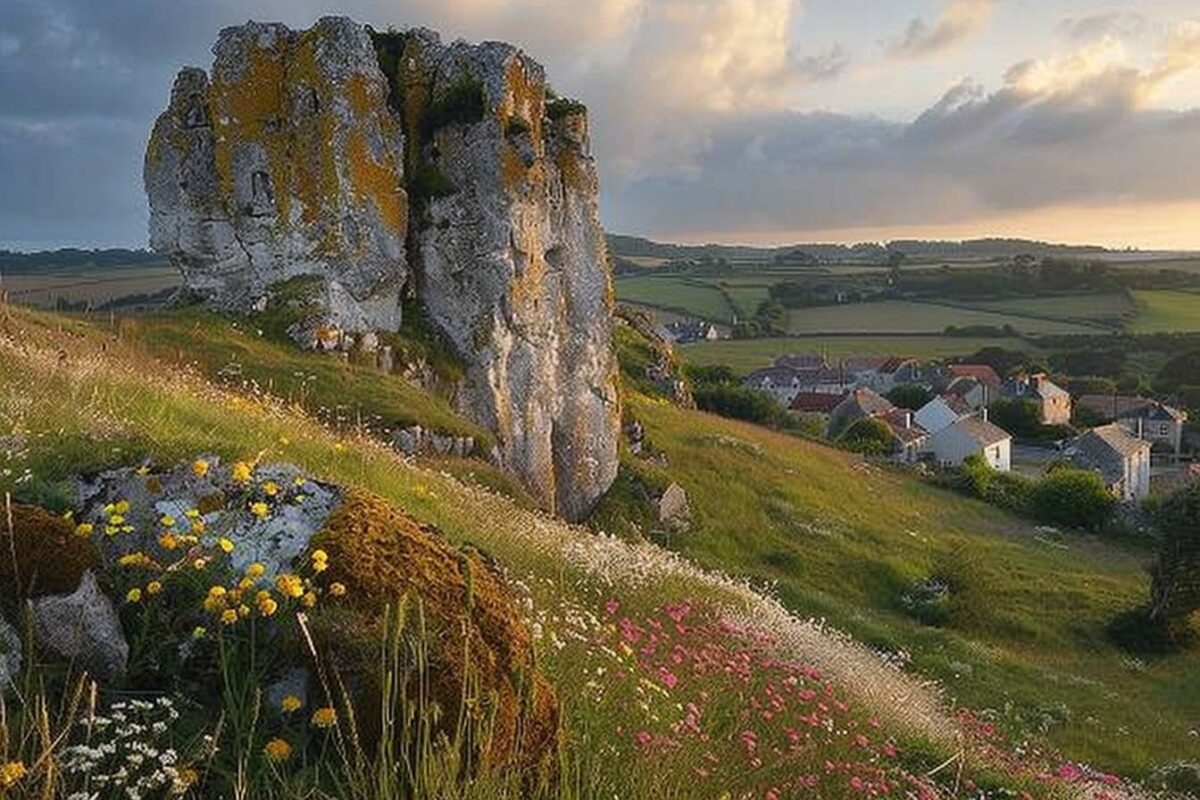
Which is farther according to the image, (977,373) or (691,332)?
(691,332)

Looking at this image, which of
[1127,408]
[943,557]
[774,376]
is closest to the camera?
[943,557]

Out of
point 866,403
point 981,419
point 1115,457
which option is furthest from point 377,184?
point 981,419

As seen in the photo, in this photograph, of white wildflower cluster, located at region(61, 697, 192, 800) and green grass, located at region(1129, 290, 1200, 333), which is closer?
white wildflower cluster, located at region(61, 697, 192, 800)

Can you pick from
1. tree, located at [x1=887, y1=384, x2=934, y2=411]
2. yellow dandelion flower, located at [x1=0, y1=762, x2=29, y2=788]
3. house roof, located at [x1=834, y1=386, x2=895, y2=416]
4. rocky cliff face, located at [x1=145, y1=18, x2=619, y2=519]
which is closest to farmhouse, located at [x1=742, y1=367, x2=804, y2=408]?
tree, located at [x1=887, y1=384, x2=934, y2=411]

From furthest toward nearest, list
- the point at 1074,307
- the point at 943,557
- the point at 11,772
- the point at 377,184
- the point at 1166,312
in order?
1. the point at 1074,307
2. the point at 1166,312
3. the point at 943,557
4. the point at 377,184
5. the point at 11,772

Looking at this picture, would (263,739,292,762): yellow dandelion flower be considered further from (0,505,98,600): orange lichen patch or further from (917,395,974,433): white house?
(917,395,974,433): white house

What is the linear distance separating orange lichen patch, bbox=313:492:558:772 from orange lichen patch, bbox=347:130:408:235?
2288 cm

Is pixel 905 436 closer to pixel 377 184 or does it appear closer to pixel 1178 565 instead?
pixel 1178 565

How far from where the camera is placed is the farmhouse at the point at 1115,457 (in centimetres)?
7312

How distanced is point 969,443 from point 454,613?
7414 centimetres

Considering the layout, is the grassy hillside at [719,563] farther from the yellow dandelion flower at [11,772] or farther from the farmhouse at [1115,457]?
the farmhouse at [1115,457]

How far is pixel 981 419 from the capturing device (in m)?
80.0

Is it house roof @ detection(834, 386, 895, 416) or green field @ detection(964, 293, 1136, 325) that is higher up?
green field @ detection(964, 293, 1136, 325)

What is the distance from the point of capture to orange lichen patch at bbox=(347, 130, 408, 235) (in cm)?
2717
